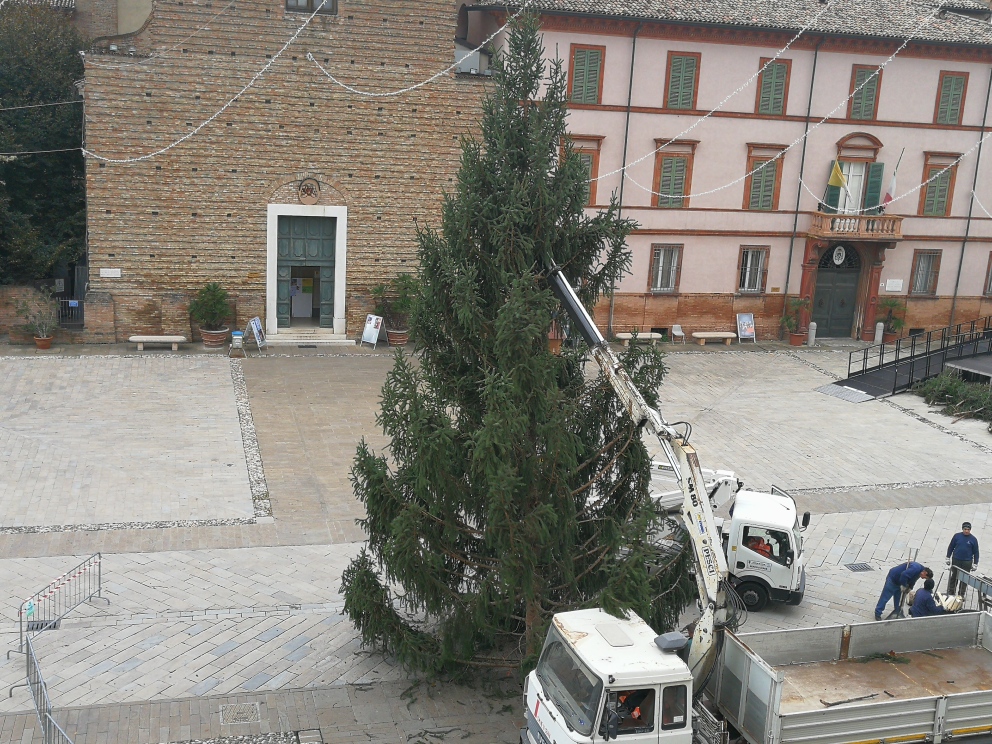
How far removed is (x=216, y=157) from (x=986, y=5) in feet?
90.9

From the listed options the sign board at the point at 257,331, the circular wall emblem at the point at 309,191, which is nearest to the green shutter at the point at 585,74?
the circular wall emblem at the point at 309,191

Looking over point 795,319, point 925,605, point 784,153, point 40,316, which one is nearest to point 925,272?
point 795,319

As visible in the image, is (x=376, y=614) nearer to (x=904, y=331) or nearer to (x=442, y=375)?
(x=442, y=375)

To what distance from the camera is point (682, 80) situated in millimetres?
31469

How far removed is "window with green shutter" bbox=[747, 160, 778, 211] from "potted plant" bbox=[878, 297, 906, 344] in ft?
17.1

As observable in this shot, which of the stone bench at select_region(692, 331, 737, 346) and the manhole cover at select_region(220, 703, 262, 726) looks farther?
the stone bench at select_region(692, 331, 737, 346)

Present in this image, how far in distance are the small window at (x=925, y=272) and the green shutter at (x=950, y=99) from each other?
13.9ft

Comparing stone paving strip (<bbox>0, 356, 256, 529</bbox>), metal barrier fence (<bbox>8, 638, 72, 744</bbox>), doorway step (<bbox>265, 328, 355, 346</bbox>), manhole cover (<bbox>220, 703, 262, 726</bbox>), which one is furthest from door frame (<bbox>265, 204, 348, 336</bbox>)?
manhole cover (<bbox>220, 703, 262, 726</bbox>)

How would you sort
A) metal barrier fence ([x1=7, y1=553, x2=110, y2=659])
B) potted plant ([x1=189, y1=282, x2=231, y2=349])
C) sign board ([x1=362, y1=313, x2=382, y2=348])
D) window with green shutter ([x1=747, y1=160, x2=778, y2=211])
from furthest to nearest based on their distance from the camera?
window with green shutter ([x1=747, y1=160, x2=778, y2=211]) → sign board ([x1=362, y1=313, x2=382, y2=348]) → potted plant ([x1=189, y1=282, x2=231, y2=349]) → metal barrier fence ([x1=7, y1=553, x2=110, y2=659])

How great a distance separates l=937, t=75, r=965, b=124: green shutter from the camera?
109 ft

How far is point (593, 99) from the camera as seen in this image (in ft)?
102

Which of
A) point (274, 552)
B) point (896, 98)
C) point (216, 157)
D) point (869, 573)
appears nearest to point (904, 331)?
point (896, 98)

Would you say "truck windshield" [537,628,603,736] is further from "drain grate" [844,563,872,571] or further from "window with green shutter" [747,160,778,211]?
"window with green shutter" [747,160,778,211]

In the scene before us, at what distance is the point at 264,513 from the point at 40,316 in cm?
1315
